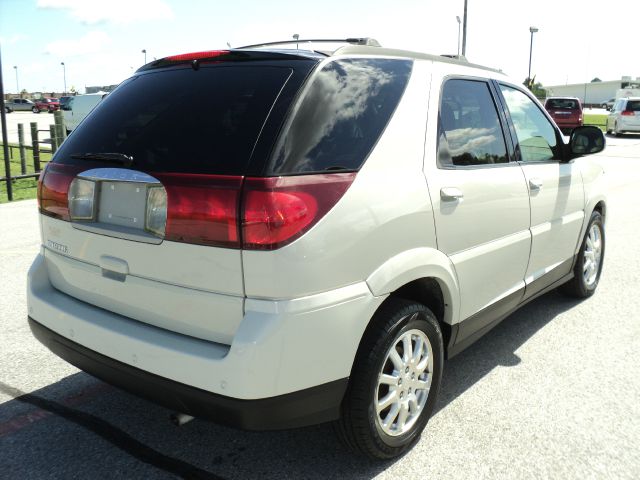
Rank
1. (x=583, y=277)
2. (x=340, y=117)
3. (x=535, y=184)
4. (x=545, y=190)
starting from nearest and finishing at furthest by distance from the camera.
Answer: (x=340, y=117) → (x=535, y=184) → (x=545, y=190) → (x=583, y=277)

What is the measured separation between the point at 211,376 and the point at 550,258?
111 inches

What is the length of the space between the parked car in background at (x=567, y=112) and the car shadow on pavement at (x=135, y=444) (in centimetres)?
2663

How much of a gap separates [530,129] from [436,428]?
213 centimetres

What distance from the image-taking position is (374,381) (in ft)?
8.20

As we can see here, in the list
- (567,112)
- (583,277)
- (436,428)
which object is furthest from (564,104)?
(436,428)

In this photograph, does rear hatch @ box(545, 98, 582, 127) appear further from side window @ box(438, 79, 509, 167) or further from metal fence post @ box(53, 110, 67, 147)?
side window @ box(438, 79, 509, 167)

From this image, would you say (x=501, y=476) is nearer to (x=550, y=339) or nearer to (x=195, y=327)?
(x=195, y=327)

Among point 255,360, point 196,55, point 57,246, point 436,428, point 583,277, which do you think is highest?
point 196,55

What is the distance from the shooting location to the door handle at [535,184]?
3.69 metres

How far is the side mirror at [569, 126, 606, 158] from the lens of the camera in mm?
4266

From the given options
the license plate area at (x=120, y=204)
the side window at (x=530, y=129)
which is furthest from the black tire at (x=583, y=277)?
the license plate area at (x=120, y=204)

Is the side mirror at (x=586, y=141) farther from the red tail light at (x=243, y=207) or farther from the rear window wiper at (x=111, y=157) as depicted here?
the rear window wiper at (x=111, y=157)

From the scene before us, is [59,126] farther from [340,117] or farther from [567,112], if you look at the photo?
[567,112]

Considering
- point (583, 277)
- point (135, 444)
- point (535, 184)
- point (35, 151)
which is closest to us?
point (135, 444)
